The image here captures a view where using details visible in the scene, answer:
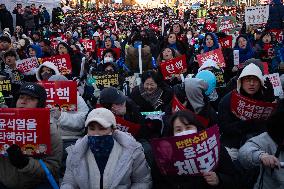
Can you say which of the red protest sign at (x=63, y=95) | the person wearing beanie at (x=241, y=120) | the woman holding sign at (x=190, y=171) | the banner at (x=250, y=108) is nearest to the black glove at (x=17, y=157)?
the woman holding sign at (x=190, y=171)

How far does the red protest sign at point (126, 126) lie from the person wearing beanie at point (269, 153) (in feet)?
4.79

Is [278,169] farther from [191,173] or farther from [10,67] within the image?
[10,67]

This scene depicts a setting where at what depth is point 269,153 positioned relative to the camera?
358cm

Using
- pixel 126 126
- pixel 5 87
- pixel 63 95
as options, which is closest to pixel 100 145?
pixel 126 126

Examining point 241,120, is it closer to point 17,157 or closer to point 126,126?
point 126,126

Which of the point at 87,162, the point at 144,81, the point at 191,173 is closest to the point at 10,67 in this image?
the point at 144,81

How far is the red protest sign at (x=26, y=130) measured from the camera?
3.90 m

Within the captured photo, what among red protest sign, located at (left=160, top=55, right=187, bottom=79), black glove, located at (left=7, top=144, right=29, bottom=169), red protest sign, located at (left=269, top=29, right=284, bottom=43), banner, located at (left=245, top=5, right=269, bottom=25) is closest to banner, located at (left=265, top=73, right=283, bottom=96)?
red protest sign, located at (left=160, top=55, right=187, bottom=79)

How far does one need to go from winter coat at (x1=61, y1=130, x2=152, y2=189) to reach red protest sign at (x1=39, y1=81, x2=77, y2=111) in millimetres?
1550

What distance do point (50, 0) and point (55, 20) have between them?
8.88 meters

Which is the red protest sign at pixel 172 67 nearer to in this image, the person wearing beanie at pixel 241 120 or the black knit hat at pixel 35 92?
Result: the person wearing beanie at pixel 241 120

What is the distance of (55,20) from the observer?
29672mm

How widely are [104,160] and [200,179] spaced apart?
761 millimetres

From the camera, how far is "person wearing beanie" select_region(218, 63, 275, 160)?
15.1 ft
